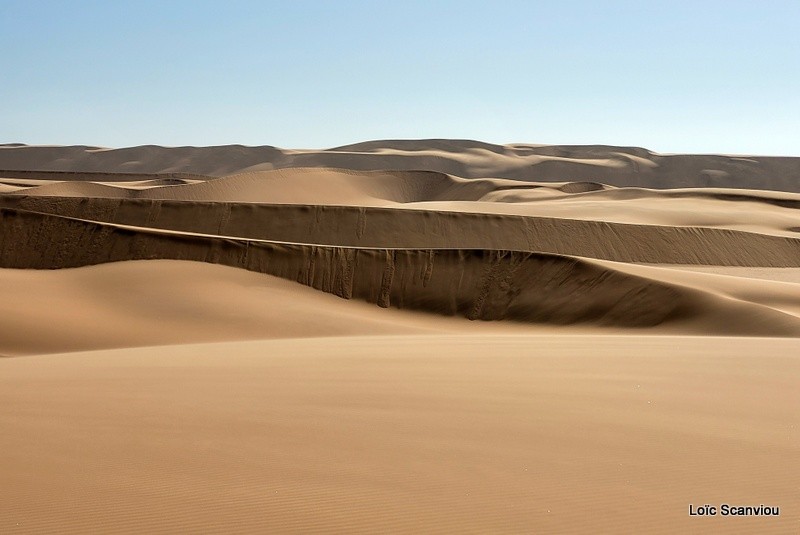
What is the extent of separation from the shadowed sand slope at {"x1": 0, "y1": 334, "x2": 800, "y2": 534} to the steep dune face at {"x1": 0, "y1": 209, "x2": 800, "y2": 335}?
985 centimetres

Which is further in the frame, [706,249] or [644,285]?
[706,249]

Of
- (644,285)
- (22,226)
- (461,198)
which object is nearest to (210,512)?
(644,285)

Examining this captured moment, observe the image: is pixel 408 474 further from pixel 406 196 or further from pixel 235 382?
pixel 406 196

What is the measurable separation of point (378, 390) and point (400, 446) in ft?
6.47

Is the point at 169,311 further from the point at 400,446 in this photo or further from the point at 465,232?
the point at 465,232

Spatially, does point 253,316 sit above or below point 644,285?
below

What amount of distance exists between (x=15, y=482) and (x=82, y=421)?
4.84 feet

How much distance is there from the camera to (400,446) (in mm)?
5242

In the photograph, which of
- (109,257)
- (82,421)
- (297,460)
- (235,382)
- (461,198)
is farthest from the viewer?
(461,198)

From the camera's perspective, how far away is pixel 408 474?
4645 mm

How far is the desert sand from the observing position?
13.7ft

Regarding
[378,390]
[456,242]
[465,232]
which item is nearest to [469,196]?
[465,232]

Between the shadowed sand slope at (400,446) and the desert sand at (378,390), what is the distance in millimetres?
24

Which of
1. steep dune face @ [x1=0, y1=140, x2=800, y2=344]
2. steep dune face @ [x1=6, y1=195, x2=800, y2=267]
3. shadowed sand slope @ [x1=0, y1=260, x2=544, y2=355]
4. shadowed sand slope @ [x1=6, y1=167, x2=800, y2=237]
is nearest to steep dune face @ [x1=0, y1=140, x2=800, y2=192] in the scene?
shadowed sand slope @ [x1=6, y1=167, x2=800, y2=237]
